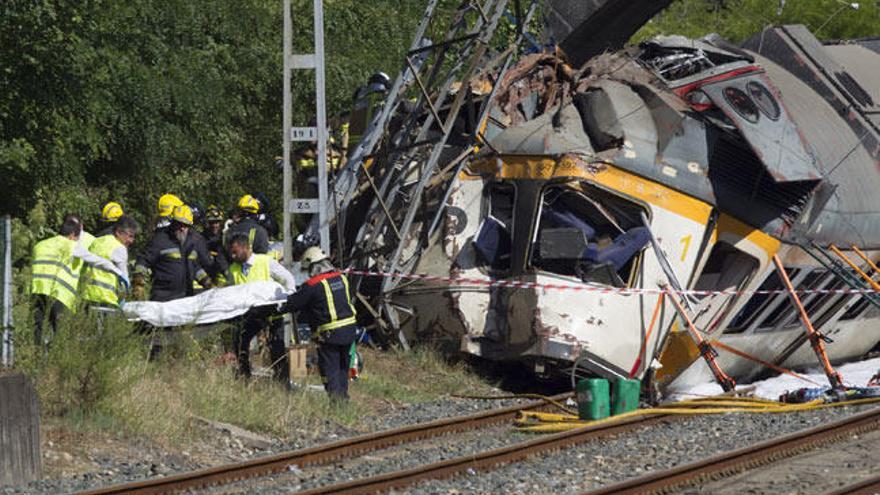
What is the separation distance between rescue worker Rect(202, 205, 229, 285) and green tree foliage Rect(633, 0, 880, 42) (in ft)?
54.3

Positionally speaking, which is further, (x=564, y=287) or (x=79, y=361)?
(x=564, y=287)

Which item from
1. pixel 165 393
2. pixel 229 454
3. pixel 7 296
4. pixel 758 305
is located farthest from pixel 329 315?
pixel 758 305

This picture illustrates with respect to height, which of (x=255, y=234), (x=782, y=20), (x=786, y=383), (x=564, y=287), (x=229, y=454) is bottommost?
(x=786, y=383)

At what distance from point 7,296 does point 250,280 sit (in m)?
3.05

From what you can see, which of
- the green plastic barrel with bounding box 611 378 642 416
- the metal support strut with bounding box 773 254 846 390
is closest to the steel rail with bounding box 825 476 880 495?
the green plastic barrel with bounding box 611 378 642 416

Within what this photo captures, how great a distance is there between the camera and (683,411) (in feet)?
44.5

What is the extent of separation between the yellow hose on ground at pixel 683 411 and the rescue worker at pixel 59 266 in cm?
414

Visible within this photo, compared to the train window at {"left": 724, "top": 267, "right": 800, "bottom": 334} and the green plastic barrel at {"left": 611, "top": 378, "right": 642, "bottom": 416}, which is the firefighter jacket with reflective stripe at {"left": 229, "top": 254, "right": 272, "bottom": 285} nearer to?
the green plastic barrel at {"left": 611, "top": 378, "right": 642, "bottom": 416}

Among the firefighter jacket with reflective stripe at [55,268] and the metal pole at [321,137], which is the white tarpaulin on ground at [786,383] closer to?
the metal pole at [321,137]

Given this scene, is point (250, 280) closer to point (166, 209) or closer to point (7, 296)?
point (166, 209)

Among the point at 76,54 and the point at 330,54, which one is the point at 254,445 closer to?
the point at 76,54

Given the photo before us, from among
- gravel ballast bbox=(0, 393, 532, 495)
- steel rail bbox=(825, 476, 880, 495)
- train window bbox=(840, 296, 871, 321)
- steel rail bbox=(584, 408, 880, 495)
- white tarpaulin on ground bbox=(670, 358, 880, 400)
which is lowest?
white tarpaulin on ground bbox=(670, 358, 880, 400)

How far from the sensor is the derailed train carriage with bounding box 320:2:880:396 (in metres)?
15.2

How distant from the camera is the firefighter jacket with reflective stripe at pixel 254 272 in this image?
46.8 ft
